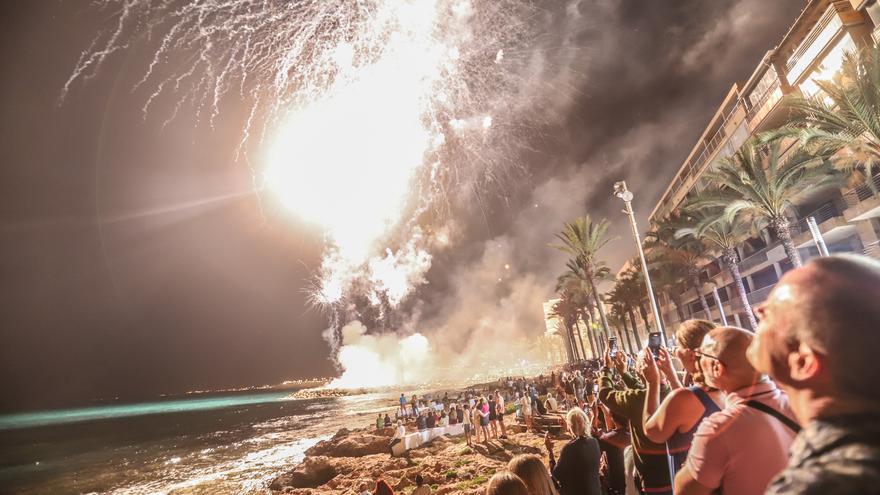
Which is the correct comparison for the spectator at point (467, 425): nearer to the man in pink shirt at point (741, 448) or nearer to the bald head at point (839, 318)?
the man in pink shirt at point (741, 448)

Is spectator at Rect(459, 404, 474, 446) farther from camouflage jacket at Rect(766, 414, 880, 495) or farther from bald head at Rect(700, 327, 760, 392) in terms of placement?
camouflage jacket at Rect(766, 414, 880, 495)

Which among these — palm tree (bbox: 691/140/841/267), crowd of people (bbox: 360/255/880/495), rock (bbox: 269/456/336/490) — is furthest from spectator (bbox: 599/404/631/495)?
palm tree (bbox: 691/140/841/267)

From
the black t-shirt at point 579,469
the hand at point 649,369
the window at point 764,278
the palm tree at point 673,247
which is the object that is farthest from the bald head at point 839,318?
the window at point 764,278

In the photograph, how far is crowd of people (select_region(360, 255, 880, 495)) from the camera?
1.01 meters

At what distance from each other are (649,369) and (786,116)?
3402cm

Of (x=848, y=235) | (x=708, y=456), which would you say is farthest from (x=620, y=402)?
(x=848, y=235)

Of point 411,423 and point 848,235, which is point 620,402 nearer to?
point 411,423

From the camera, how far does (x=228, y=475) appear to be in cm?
1862

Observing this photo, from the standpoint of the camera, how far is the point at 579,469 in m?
3.62

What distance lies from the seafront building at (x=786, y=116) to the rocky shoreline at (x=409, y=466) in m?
15.8

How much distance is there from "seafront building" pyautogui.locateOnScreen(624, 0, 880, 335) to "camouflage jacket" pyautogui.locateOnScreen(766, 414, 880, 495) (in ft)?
53.9

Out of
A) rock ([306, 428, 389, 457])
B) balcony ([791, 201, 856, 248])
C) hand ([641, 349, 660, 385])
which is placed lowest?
rock ([306, 428, 389, 457])

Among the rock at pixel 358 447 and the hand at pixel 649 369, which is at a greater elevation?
the hand at pixel 649 369

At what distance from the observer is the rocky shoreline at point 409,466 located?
10.9m
